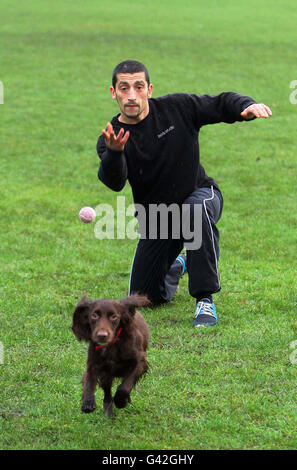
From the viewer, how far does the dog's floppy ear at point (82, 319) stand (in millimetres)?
4535

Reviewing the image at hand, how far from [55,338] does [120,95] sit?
7.59 ft

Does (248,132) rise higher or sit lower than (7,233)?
higher

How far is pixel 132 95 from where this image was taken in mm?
6496

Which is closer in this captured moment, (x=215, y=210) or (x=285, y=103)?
(x=215, y=210)

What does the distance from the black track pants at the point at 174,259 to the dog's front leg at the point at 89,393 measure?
236cm

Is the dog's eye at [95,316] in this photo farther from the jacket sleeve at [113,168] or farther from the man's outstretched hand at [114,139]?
the jacket sleeve at [113,168]

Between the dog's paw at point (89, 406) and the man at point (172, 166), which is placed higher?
the man at point (172, 166)

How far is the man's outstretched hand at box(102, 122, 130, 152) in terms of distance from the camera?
5.45 metres

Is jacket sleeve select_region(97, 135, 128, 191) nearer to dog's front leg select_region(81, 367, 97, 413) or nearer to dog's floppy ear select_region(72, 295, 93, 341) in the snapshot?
dog's floppy ear select_region(72, 295, 93, 341)

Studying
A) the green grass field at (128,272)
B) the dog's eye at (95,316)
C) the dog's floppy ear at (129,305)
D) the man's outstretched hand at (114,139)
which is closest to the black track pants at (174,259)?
the green grass field at (128,272)

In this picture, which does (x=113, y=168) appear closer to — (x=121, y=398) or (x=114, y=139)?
(x=114, y=139)

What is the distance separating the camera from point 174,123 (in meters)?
6.95
